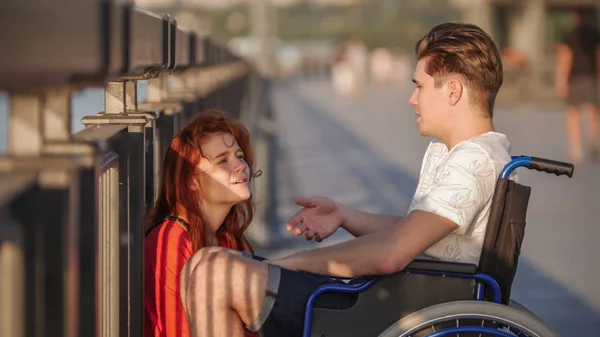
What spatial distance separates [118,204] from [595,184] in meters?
10.1

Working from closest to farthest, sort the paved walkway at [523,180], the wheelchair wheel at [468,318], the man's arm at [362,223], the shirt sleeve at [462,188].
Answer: the wheelchair wheel at [468,318]
the shirt sleeve at [462,188]
the man's arm at [362,223]
the paved walkway at [523,180]

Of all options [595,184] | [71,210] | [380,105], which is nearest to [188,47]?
[71,210]

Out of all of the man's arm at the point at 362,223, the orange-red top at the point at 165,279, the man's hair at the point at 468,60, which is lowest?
the orange-red top at the point at 165,279

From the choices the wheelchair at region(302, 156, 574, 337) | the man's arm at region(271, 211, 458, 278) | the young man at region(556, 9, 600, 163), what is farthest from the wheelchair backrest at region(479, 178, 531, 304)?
the young man at region(556, 9, 600, 163)

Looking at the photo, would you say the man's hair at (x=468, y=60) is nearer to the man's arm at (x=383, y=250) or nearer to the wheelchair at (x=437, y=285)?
the wheelchair at (x=437, y=285)

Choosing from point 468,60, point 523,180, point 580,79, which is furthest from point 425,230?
point 580,79

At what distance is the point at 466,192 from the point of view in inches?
138

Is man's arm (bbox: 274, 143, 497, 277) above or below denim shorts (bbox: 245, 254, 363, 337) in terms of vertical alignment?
above

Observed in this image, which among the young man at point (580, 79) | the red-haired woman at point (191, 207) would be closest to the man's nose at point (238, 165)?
the red-haired woman at point (191, 207)

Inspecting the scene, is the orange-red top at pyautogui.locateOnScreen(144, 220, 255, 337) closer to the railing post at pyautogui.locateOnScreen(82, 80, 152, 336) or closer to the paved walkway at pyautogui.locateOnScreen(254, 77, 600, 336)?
the railing post at pyautogui.locateOnScreen(82, 80, 152, 336)

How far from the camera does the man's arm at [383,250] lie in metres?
3.38

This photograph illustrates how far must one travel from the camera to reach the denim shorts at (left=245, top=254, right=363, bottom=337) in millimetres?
3418

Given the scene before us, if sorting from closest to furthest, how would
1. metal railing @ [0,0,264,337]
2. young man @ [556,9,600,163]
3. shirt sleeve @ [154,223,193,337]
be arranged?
metal railing @ [0,0,264,337]
shirt sleeve @ [154,223,193,337]
young man @ [556,9,600,163]

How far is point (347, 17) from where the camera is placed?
346 feet
